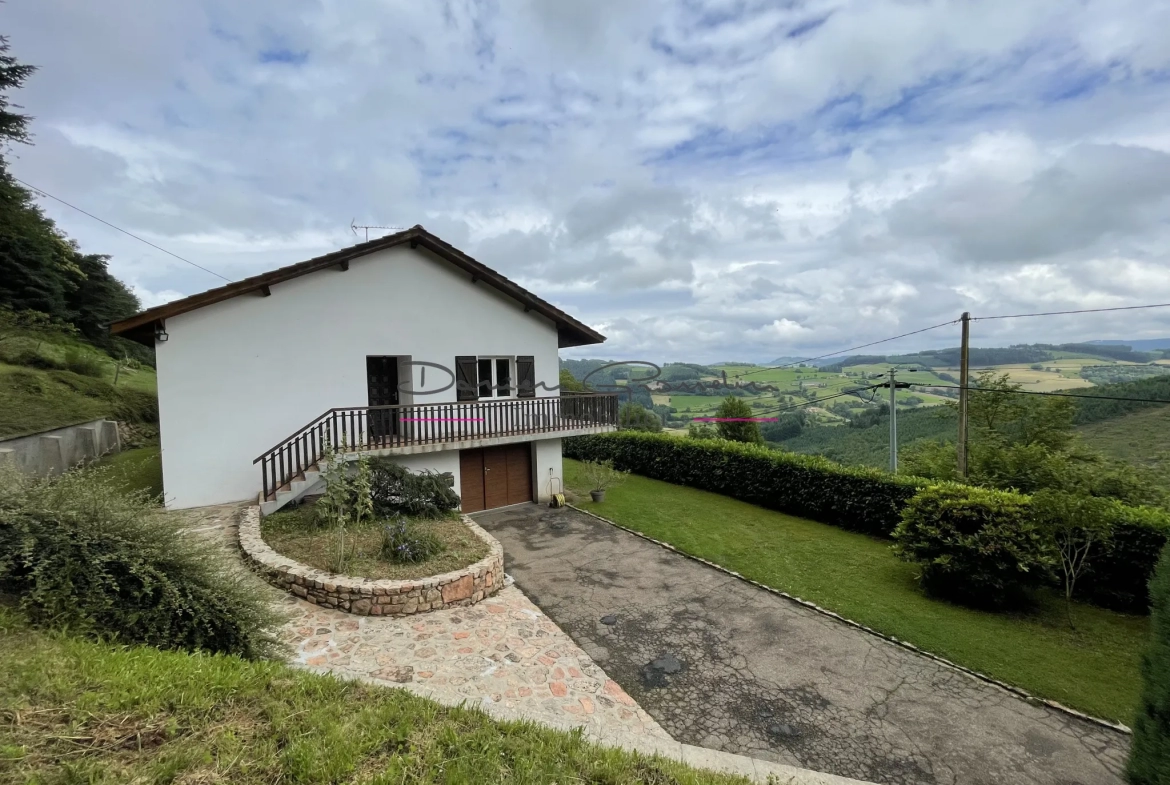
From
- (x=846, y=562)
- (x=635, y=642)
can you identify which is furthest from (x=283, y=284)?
(x=846, y=562)

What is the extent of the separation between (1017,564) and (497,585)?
885 cm

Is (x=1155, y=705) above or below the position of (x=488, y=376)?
below

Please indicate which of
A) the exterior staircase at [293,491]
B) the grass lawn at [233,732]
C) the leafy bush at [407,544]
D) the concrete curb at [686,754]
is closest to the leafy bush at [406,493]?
the exterior staircase at [293,491]

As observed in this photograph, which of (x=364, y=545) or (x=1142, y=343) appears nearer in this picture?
(x=364, y=545)

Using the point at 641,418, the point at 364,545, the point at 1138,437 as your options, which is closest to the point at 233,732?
the point at 364,545

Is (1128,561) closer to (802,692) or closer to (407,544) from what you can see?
(802,692)

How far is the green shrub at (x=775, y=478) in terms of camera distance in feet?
40.6

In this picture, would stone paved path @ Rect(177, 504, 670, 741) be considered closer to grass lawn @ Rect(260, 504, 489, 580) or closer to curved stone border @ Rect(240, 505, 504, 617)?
curved stone border @ Rect(240, 505, 504, 617)

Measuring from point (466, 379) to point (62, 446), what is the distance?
11142mm

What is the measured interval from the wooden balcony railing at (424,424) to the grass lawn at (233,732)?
532cm

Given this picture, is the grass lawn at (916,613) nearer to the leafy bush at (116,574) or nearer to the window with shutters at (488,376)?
the window with shutters at (488,376)

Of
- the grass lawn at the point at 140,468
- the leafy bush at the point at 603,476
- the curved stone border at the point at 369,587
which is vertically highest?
the grass lawn at the point at 140,468

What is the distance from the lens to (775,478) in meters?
15.0

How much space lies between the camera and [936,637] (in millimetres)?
7137
